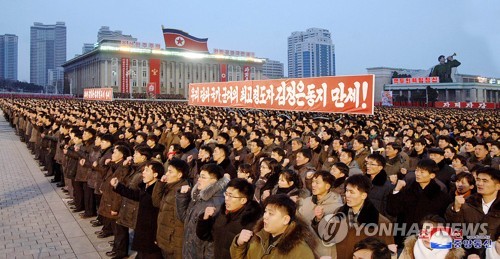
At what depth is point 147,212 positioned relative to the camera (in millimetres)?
4508

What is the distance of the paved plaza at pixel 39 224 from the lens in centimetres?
557

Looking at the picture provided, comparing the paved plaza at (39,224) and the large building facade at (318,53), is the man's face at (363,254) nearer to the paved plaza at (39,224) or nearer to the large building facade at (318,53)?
the paved plaza at (39,224)

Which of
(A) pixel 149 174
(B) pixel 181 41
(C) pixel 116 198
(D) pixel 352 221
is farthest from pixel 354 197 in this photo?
(B) pixel 181 41

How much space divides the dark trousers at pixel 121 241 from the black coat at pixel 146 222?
2.95ft

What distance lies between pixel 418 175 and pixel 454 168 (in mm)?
2001

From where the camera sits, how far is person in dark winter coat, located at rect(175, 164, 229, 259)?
3658mm

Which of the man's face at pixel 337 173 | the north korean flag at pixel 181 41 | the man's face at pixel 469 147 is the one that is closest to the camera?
the man's face at pixel 337 173

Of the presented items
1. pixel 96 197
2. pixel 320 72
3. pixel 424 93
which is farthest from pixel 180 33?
pixel 320 72

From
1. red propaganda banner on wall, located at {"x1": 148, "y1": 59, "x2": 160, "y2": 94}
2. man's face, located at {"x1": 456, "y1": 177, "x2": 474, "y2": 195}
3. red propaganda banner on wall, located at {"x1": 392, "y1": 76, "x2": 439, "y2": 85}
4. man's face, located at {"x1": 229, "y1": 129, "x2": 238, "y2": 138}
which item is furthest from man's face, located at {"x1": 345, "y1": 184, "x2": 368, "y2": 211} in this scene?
red propaganda banner on wall, located at {"x1": 148, "y1": 59, "x2": 160, "y2": 94}

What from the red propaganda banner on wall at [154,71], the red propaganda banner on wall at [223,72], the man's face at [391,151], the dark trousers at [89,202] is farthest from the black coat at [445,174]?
the red propaganda banner on wall at [223,72]

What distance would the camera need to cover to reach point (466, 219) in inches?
145

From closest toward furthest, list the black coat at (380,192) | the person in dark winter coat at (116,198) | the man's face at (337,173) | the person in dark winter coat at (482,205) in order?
1. the person in dark winter coat at (482,205)
2. the black coat at (380,192)
3. the man's face at (337,173)
4. the person in dark winter coat at (116,198)

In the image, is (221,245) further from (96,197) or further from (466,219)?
(96,197)

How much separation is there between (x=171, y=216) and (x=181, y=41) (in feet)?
238
